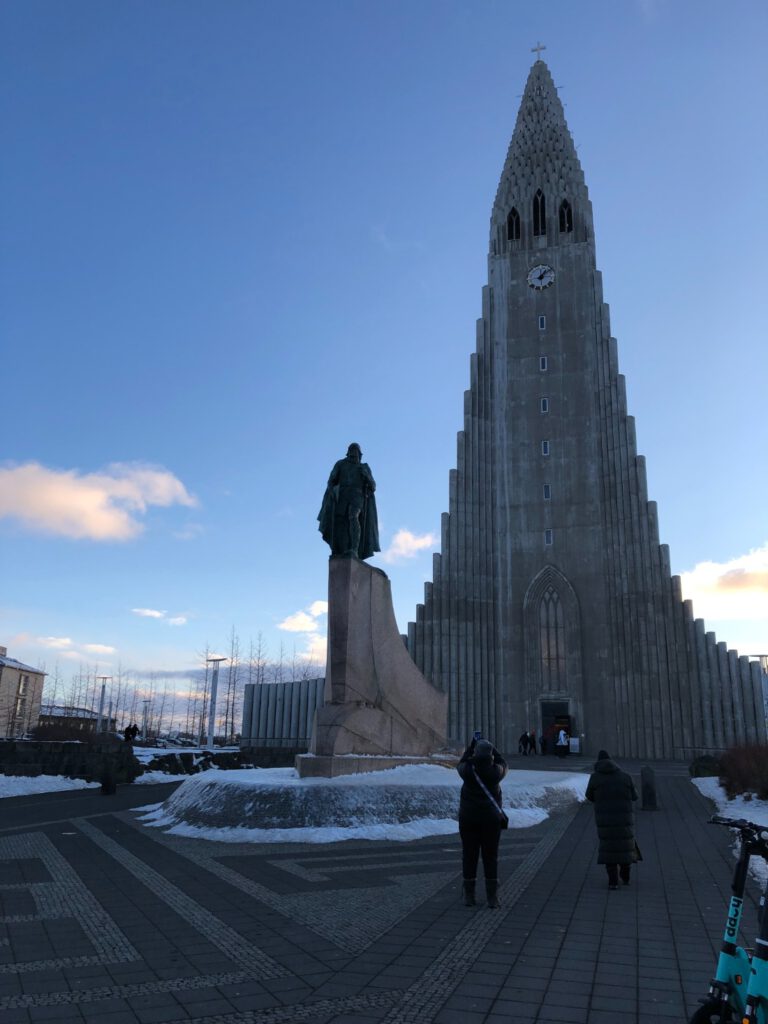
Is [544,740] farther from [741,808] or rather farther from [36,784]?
[36,784]

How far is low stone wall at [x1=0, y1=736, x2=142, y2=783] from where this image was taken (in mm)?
24812

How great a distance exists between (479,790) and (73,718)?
210ft

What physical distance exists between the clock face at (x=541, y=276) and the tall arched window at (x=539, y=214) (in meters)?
3.01

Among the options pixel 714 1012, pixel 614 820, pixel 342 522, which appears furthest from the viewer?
pixel 342 522

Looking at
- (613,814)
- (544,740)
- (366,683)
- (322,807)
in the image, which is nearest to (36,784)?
(366,683)

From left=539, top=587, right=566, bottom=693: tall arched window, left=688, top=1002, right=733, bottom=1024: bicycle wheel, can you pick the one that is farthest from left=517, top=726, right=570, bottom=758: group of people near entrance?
left=688, top=1002, right=733, bottom=1024: bicycle wheel

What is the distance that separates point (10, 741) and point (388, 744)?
1980 cm

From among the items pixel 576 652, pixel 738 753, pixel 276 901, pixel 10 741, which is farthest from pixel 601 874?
pixel 576 652

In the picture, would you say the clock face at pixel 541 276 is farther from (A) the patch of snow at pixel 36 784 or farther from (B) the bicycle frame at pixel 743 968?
(B) the bicycle frame at pixel 743 968

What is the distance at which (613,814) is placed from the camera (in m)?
8.48

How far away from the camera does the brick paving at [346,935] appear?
4.59 metres

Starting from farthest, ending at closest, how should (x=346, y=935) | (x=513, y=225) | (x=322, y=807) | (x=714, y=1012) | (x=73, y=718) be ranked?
(x=73, y=718) → (x=513, y=225) → (x=322, y=807) → (x=346, y=935) → (x=714, y=1012)

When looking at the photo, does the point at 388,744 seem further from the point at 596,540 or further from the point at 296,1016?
the point at 596,540

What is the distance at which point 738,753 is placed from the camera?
20938mm
